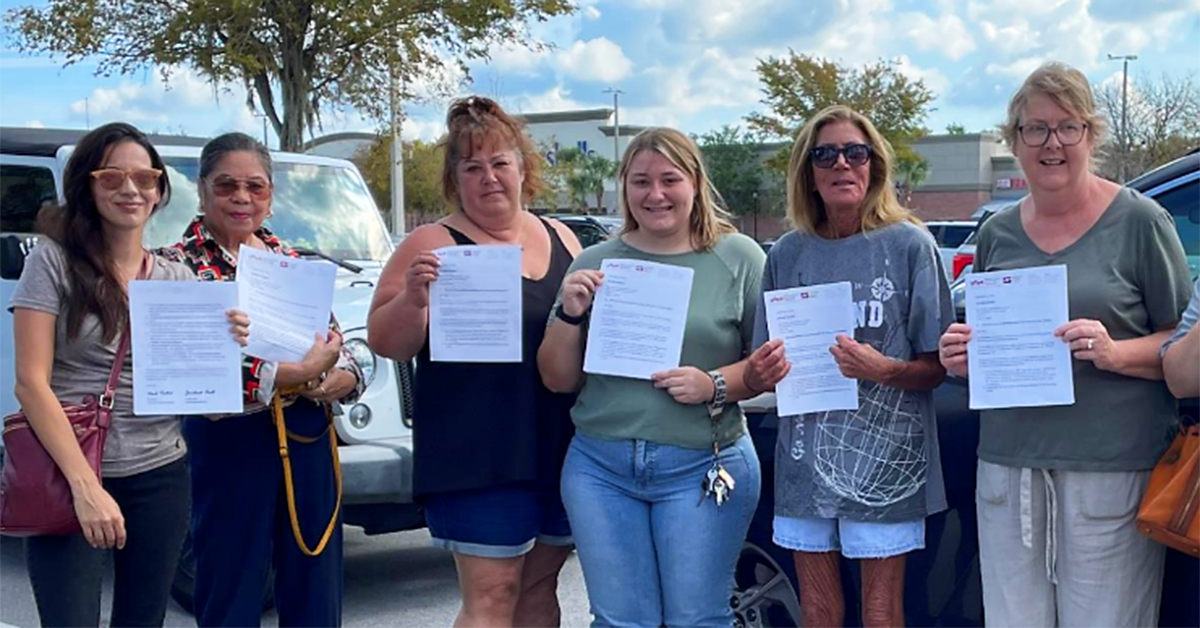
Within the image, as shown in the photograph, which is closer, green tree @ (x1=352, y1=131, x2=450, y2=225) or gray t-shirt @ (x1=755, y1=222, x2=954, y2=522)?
gray t-shirt @ (x1=755, y1=222, x2=954, y2=522)

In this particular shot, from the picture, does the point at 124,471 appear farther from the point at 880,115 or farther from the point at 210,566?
the point at 880,115

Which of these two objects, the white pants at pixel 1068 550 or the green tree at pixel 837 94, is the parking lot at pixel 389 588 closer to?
the white pants at pixel 1068 550

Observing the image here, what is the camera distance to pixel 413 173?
96.0 feet

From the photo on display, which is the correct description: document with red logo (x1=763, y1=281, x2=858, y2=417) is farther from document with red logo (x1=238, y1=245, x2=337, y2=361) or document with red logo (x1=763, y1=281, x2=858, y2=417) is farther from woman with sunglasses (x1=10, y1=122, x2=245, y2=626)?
woman with sunglasses (x1=10, y1=122, x2=245, y2=626)

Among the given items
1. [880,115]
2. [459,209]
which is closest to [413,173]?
[880,115]

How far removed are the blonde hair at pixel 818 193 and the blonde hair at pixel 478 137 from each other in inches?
29.7

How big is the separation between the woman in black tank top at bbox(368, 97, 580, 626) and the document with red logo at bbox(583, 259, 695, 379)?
0.30 m

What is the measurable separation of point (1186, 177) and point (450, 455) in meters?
2.49

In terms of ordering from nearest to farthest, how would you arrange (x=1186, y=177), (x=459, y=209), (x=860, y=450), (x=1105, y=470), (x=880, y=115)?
(x=1105, y=470) → (x=860, y=450) → (x=459, y=209) → (x=1186, y=177) → (x=880, y=115)

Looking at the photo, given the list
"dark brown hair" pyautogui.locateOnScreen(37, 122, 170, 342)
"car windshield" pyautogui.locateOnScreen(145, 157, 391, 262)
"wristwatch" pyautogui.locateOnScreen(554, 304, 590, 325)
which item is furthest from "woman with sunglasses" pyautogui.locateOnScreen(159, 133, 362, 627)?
"car windshield" pyautogui.locateOnScreen(145, 157, 391, 262)

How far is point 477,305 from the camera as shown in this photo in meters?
3.17

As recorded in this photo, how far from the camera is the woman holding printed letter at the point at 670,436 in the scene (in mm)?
3082

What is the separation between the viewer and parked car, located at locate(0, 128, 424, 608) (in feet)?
16.4

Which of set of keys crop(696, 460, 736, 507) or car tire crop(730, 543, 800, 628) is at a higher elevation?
set of keys crop(696, 460, 736, 507)
